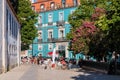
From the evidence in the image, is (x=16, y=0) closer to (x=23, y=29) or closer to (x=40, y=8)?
(x=23, y=29)

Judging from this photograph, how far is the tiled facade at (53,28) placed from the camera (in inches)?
3351

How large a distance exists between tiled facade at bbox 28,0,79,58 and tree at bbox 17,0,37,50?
13857 mm

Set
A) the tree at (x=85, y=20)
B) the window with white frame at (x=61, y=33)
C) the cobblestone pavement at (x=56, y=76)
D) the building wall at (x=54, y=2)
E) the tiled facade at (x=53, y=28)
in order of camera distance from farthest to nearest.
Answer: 1. the window with white frame at (x=61, y=33)
2. the tiled facade at (x=53, y=28)
3. the building wall at (x=54, y=2)
4. the tree at (x=85, y=20)
5. the cobblestone pavement at (x=56, y=76)

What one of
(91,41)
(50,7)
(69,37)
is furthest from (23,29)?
(91,41)

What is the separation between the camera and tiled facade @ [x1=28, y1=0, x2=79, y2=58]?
279ft

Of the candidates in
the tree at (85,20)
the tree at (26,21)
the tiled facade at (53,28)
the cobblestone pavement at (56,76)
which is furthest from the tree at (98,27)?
the tiled facade at (53,28)

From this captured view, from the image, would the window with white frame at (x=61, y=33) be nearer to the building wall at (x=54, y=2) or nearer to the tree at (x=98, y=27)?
the building wall at (x=54, y=2)

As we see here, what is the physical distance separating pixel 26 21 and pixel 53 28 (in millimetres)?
18035

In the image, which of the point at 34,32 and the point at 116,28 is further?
the point at 34,32

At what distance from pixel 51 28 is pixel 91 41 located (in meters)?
41.5

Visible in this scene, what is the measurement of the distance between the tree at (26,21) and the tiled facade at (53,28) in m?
13.9

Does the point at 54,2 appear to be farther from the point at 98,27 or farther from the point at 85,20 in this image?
the point at 98,27

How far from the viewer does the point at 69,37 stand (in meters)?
59.4

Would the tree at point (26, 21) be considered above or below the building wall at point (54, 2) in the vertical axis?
below
